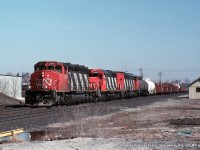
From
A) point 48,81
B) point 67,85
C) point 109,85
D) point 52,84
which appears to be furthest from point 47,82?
point 109,85

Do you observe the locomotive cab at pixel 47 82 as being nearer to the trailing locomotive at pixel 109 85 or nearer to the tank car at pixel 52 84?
the tank car at pixel 52 84

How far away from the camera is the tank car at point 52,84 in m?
33.7

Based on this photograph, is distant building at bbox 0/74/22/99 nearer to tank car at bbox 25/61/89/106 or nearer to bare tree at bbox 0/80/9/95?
bare tree at bbox 0/80/9/95

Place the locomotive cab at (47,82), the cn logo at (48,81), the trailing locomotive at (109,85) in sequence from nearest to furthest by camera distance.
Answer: the locomotive cab at (47,82) < the cn logo at (48,81) < the trailing locomotive at (109,85)

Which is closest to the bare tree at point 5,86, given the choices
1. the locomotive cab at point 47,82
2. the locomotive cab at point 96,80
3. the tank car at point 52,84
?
the locomotive cab at point 96,80

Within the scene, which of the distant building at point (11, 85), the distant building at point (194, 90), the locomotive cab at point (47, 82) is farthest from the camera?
the distant building at point (194, 90)

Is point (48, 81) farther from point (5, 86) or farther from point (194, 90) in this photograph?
point (194, 90)

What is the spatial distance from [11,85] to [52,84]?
38.7m

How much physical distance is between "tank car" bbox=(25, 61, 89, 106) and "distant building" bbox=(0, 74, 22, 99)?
32890 millimetres

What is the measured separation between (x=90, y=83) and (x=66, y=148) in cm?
3444

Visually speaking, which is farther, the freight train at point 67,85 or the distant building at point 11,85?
the distant building at point 11,85

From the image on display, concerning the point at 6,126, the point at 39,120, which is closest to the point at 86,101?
the point at 39,120

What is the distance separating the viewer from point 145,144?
40.0 feet

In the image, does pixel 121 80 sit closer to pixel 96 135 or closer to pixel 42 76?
pixel 42 76
